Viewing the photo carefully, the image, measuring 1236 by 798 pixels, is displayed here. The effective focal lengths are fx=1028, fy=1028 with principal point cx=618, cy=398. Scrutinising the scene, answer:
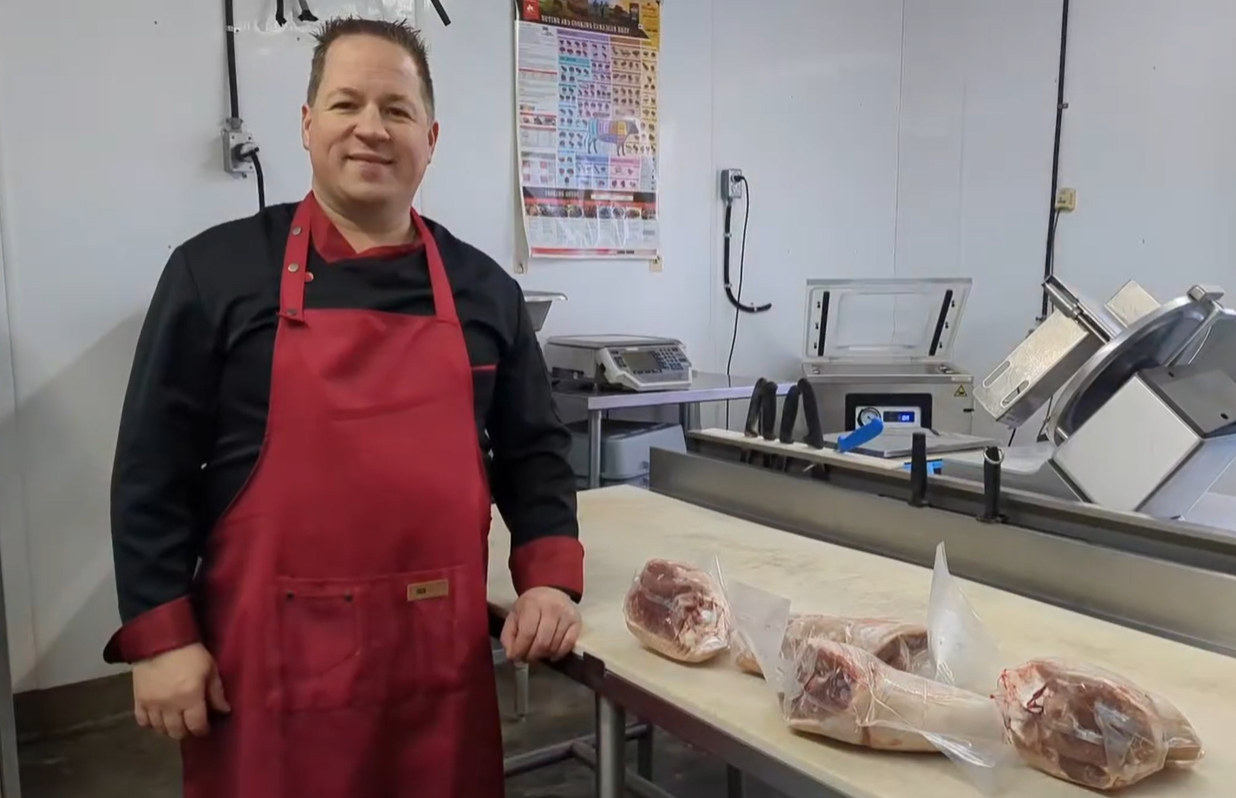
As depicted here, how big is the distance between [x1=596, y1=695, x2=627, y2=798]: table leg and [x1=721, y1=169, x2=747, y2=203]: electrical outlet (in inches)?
113

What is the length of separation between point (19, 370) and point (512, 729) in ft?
5.15

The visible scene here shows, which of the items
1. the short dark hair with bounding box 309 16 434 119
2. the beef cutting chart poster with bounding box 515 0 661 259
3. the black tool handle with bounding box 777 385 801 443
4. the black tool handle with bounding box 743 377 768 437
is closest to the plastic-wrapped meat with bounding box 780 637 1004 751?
the short dark hair with bounding box 309 16 434 119

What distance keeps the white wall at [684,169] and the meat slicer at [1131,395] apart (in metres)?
2.10

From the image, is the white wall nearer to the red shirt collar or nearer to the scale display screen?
the scale display screen

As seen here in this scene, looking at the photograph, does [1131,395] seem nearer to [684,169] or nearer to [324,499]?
[324,499]

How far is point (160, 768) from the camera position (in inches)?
101

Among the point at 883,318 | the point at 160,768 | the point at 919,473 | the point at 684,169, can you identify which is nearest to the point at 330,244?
the point at 919,473

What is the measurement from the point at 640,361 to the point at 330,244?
5.99 ft

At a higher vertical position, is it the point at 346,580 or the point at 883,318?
the point at 883,318

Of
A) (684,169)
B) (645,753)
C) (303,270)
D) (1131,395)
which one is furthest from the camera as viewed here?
(684,169)

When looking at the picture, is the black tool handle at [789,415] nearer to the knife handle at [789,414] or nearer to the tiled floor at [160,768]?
the knife handle at [789,414]

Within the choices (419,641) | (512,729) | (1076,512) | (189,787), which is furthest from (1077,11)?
(189,787)

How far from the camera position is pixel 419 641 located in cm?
120

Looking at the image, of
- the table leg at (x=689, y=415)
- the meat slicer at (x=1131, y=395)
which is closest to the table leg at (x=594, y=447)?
the table leg at (x=689, y=415)
